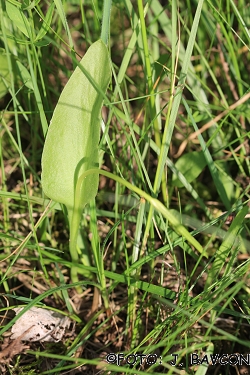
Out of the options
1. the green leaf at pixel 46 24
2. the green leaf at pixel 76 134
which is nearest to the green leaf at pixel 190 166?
the green leaf at pixel 76 134

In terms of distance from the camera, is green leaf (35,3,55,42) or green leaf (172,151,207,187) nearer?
green leaf (35,3,55,42)

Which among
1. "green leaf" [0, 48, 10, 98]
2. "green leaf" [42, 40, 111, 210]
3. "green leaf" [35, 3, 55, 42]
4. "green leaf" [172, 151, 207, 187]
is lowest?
"green leaf" [172, 151, 207, 187]

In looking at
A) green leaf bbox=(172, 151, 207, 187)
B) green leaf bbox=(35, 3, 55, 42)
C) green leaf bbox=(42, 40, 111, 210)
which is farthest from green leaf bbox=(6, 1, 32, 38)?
green leaf bbox=(172, 151, 207, 187)

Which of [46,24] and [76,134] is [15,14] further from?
[76,134]

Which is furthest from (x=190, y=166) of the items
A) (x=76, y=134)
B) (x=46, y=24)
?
(x=46, y=24)

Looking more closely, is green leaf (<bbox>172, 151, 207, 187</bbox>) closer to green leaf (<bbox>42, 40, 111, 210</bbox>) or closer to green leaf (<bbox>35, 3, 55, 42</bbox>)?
green leaf (<bbox>42, 40, 111, 210</bbox>)

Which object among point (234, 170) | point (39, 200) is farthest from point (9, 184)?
point (234, 170)
